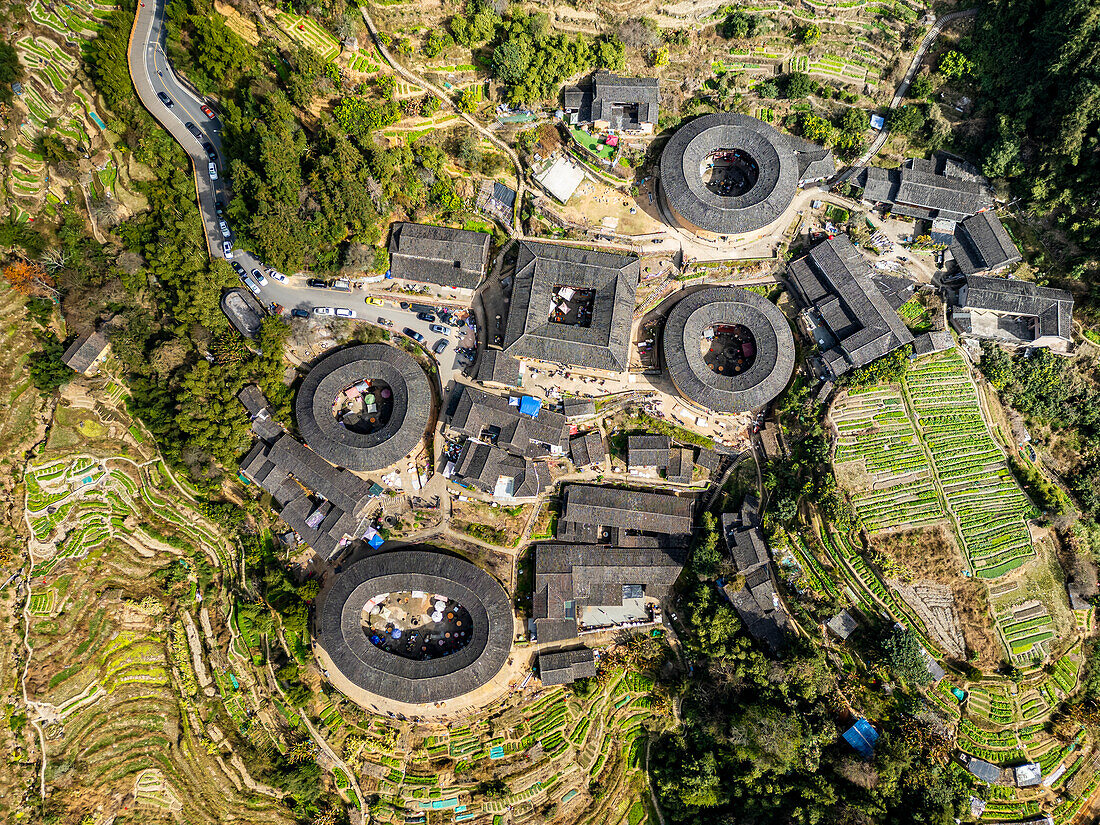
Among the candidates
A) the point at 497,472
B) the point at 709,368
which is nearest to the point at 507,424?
the point at 497,472

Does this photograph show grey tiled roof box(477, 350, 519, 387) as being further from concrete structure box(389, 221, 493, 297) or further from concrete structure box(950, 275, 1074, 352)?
concrete structure box(950, 275, 1074, 352)

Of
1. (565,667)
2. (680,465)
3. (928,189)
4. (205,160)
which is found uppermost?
(205,160)

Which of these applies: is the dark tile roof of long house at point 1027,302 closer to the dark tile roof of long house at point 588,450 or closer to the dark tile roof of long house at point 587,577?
the dark tile roof of long house at point 588,450

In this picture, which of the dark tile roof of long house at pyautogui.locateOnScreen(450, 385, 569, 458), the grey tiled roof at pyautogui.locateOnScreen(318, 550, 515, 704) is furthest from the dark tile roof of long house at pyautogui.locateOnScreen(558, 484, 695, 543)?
the grey tiled roof at pyautogui.locateOnScreen(318, 550, 515, 704)

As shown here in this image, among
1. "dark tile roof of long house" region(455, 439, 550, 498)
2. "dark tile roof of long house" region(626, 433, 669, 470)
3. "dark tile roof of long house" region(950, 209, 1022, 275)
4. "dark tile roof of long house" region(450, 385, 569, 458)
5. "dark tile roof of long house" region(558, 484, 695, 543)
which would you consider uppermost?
"dark tile roof of long house" region(950, 209, 1022, 275)

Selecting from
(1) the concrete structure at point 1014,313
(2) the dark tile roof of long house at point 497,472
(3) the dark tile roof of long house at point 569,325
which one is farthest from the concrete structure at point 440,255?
(1) the concrete structure at point 1014,313

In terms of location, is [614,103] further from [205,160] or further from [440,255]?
[205,160]
